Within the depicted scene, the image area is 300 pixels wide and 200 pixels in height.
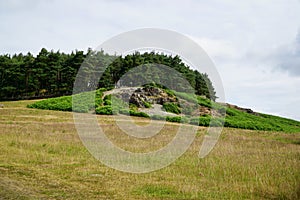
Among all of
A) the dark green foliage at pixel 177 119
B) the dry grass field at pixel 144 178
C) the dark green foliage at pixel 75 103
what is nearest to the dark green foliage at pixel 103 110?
the dark green foliage at pixel 75 103

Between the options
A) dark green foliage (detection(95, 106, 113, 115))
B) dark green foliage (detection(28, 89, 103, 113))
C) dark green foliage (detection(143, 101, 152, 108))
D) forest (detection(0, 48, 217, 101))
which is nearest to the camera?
dark green foliage (detection(95, 106, 113, 115))

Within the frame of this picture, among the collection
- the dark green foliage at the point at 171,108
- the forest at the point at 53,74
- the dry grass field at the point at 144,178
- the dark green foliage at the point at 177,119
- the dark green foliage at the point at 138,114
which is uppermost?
the forest at the point at 53,74

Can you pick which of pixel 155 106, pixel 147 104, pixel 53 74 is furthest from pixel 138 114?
pixel 53 74

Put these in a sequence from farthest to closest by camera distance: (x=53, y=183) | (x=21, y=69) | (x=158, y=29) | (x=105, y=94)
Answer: (x=21, y=69) < (x=105, y=94) < (x=158, y=29) < (x=53, y=183)

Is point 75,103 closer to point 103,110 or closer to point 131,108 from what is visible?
point 103,110

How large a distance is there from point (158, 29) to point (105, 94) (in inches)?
1855

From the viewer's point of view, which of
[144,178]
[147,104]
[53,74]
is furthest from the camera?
[53,74]

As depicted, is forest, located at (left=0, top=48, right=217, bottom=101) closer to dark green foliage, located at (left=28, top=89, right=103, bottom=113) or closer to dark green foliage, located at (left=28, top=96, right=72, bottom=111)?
dark green foliage, located at (left=28, top=89, right=103, bottom=113)

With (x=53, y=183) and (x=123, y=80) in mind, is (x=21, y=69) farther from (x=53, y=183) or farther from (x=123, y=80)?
(x=53, y=183)

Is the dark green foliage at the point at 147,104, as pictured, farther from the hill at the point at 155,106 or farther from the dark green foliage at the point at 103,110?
the dark green foliage at the point at 103,110

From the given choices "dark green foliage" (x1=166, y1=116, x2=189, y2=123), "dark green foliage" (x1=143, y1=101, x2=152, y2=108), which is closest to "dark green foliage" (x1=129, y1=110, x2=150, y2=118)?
"dark green foliage" (x1=166, y1=116, x2=189, y2=123)

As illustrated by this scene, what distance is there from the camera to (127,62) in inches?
3118

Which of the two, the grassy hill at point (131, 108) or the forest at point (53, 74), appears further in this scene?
the forest at point (53, 74)

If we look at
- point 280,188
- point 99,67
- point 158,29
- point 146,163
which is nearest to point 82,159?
point 146,163
